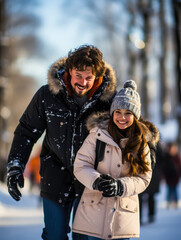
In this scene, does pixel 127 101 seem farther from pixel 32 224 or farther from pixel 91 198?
pixel 32 224

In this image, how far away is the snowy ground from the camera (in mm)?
6570

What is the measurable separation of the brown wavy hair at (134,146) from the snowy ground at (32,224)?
3.24 meters

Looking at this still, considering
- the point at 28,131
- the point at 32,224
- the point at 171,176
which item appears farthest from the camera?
the point at 171,176

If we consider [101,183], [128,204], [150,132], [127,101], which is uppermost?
[127,101]

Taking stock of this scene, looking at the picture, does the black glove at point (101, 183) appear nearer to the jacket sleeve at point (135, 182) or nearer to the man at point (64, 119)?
the jacket sleeve at point (135, 182)

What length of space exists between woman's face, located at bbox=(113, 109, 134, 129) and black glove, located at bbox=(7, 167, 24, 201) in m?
0.89

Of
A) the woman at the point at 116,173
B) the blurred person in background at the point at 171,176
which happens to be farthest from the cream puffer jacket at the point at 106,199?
the blurred person in background at the point at 171,176

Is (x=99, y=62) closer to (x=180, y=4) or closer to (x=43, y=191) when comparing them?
(x=43, y=191)

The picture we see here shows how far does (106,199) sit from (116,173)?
197 millimetres

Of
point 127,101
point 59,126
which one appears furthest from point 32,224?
point 127,101

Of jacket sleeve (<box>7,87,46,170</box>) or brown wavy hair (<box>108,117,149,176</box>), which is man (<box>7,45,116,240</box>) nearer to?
jacket sleeve (<box>7,87,46,170</box>)

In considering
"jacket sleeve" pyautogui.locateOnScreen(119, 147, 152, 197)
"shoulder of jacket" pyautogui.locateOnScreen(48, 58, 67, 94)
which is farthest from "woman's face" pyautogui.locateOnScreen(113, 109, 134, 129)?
"shoulder of jacket" pyautogui.locateOnScreen(48, 58, 67, 94)

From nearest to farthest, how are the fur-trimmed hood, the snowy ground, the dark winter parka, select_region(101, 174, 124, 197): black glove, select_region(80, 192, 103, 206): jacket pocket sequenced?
select_region(101, 174, 124, 197): black glove → select_region(80, 192, 103, 206): jacket pocket → the fur-trimmed hood → the dark winter parka → the snowy ground

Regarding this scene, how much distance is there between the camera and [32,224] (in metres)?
7.74
